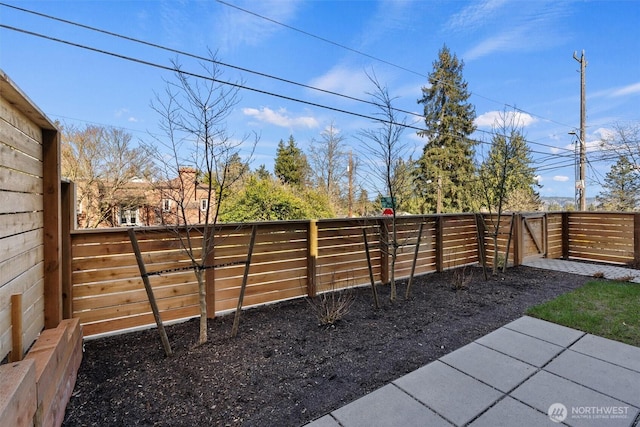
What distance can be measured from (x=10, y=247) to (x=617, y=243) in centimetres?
896

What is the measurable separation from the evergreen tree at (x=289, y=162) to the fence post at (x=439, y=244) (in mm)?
18832

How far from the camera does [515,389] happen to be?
190cm

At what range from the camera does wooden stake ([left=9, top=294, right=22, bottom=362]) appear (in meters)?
1.39

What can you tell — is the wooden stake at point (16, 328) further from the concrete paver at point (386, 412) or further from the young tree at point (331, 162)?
the young tree at point (331, 162)

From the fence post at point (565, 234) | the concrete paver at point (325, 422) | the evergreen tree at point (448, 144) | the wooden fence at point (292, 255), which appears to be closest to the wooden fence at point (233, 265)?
the wooden fence at point (292, 255)

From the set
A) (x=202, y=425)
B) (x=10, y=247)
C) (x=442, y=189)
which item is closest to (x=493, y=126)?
(x=202, y=425)

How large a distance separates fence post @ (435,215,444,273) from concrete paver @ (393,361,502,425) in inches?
131

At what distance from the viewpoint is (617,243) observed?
598 centimetres

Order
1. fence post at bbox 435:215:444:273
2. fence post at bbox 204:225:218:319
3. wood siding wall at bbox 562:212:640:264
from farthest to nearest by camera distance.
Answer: wood siding wall at bbox 562:212:640:264, fence post at bbox 435:215:444:273, fence post at bbox 204:225:218:319

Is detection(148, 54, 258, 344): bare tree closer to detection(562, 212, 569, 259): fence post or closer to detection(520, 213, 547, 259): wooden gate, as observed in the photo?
detection(520, 213, 547, 259): wooden gate

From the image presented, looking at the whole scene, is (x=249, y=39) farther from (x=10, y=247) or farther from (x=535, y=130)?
(x=535, y=130)

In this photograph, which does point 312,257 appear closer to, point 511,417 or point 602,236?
point 511,417

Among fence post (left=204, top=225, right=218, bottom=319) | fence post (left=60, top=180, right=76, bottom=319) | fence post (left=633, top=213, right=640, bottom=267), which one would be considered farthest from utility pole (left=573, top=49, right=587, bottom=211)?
fence post (left=60, top=180, right=76, bottom=319)

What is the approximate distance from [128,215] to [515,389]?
576 inches
